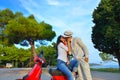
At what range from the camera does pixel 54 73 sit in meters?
5.60

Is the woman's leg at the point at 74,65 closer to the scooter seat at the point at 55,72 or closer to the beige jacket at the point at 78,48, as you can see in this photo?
the scooter seat at the point at 55,72

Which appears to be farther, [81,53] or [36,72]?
[81,53]

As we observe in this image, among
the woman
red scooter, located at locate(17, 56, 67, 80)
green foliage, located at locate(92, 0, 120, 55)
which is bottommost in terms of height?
red scooter, located at locate(17, 56, 67, 80)

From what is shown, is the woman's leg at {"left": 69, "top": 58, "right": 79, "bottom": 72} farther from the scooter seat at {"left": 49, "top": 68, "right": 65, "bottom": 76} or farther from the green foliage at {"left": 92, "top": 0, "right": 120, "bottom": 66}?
the green foliage at {"left": 92, "top": 0, "right": 120, "bottom": 66}

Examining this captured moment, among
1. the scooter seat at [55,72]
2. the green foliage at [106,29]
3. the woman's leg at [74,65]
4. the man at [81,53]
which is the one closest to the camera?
the scooter seat at [55,72]

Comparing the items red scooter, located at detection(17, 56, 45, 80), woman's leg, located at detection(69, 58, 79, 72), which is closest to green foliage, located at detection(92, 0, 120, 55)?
red scooter, located at detection(17, 56, 45, 80)

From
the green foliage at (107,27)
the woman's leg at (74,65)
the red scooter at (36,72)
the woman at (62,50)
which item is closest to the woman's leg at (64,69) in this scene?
the woman at (62,50)

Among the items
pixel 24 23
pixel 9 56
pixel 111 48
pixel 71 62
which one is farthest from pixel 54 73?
pixel 9 56

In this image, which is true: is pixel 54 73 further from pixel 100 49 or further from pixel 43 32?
pixel 43 32

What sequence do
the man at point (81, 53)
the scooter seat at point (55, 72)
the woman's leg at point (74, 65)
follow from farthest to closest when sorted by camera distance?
1. the man at point (81, 53)
2. the woman's leg at point (74, 65)
3. the scooter seat at point (55, 72)

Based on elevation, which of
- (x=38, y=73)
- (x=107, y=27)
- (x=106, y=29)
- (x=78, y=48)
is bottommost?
(x=38, y=73)

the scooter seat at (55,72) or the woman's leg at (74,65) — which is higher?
the woman's leg at (74,65)

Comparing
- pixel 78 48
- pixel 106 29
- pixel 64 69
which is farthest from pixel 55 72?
pixel 106 29

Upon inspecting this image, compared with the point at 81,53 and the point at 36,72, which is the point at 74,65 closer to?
the point at 36,72
